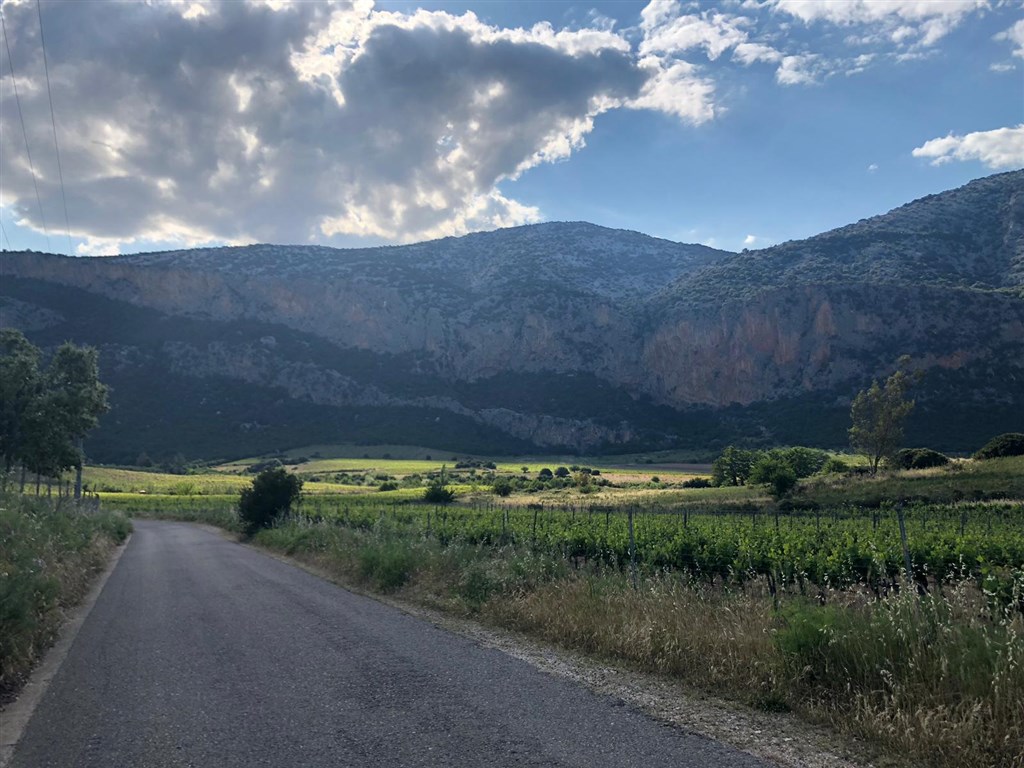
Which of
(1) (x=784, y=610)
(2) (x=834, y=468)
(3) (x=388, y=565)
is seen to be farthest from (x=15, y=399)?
(2) (x=834, y=468)

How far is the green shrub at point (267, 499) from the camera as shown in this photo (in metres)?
31.1

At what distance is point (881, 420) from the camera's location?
59938mm

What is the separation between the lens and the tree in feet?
195

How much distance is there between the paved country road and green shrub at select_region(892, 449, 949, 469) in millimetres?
56390

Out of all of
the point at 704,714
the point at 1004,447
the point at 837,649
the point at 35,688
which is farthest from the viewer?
the point at 1004,447

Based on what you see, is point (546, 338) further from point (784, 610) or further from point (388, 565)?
point (784, 610)

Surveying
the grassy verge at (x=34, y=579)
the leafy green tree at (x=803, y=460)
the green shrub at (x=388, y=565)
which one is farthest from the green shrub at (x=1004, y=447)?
the grassy verge at (x=34, y=579)

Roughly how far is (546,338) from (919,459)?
80544 millimetres

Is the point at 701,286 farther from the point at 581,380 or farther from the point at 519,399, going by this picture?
the point at 519,399

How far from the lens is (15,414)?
93.9ft

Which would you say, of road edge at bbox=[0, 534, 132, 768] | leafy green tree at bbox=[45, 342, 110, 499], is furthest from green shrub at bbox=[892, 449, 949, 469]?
road edge at bbox=[0, 534, 132, 768]

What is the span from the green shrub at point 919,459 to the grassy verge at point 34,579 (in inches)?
2228

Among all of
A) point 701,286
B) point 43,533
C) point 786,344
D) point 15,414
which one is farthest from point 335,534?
point 701,286

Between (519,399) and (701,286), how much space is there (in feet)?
131
